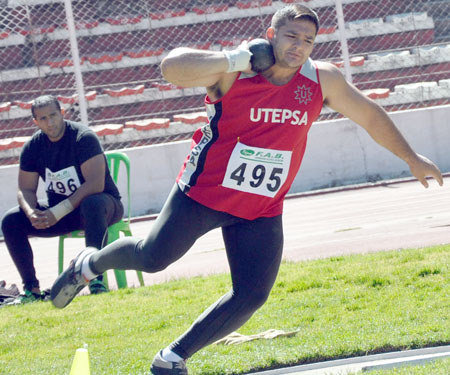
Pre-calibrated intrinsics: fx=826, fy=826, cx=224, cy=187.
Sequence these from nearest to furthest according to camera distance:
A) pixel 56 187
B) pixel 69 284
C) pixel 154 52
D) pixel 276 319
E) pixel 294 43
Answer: pixel 294 43 < pixel 69 284 < pixel 276 319 < pixel 56 187 < pixel 154 52

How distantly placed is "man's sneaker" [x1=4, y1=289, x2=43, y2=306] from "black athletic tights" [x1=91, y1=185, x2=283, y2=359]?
10.1 ft

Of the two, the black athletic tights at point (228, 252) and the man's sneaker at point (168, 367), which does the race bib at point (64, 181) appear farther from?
the man's sneaker at point (168, 367)

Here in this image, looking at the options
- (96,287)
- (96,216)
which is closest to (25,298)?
(96,287)

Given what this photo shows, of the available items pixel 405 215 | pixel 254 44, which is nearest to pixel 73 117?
pixel 405 215

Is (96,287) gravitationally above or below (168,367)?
below

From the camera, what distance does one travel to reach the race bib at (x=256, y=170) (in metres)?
3.96

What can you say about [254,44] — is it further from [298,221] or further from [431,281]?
[298,221]

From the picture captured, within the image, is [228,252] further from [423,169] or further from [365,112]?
[423,169]

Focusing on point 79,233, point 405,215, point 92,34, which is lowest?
point 405,215

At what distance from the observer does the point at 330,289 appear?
5.96m

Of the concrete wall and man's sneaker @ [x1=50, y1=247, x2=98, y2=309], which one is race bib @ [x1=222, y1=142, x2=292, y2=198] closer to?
man's sneaker @ [x1=50, y1=247, x2=98, y2=309]

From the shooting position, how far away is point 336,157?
1312cm

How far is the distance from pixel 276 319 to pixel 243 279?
1431 millimetres

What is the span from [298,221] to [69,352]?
5.51m
